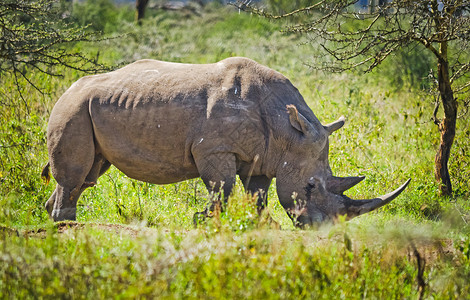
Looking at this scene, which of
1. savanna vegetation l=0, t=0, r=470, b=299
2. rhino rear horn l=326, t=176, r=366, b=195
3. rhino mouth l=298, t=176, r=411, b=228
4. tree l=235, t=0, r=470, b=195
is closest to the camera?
savanna vegetation l=0, t=0, r=470, b=299

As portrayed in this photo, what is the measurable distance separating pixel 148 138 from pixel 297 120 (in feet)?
5.68

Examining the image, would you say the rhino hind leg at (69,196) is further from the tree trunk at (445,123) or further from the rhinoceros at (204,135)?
the tree trunk at (445,123)

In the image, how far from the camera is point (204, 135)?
7059mm

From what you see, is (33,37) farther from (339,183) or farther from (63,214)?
(339,183)

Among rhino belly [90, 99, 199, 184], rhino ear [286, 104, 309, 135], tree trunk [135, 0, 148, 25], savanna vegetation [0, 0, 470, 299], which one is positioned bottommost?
savanna vegetation [0, 0, 470, 299]

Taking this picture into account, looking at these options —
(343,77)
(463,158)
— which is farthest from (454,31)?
(343,77)

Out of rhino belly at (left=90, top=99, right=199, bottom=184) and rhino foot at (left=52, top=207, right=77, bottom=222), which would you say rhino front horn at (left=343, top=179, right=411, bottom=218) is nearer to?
rhino belly at (left=90, top=99, right=199, bottom=184)

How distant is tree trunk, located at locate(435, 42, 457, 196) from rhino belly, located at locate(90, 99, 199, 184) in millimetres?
3827

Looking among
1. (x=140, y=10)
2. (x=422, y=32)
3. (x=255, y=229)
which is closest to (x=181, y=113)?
(x=255, y=229)

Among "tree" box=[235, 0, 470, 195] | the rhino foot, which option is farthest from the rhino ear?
the rhino foot

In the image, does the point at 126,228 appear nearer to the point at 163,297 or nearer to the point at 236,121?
the point at 236,121

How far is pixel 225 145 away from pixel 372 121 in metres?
6.31

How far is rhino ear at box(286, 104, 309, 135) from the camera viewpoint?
280 inches

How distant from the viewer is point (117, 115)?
7426 millimetres
